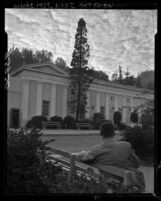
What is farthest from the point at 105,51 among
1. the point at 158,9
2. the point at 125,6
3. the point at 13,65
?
the point at 13,65

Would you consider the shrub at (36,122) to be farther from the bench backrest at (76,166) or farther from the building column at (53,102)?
the bench backrest at (76,166)

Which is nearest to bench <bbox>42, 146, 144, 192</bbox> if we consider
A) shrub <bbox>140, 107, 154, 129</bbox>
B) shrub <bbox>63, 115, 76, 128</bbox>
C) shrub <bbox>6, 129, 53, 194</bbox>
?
shrub <bbox>6, 129, 53, 194</bbox>

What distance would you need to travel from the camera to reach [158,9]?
2256mm

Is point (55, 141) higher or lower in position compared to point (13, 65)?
lower

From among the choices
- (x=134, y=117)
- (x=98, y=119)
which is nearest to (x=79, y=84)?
(x=98, y=119)

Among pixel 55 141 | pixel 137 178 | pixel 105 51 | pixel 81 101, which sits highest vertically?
pixel 105 51

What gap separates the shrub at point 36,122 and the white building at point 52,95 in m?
0.04

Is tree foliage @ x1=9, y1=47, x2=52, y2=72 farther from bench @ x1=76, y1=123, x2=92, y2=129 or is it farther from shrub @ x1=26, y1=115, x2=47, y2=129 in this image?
bench @ x1=76, y1=123, x2=92, y2=129

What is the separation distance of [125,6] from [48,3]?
2.22 ft

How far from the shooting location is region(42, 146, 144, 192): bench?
2.22 m

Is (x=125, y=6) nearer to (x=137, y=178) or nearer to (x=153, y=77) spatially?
(x=153, y=77)

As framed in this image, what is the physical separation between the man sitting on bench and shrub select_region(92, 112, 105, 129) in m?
0.13

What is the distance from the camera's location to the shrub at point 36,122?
2.33 metres

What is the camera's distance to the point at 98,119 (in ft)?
7.96
